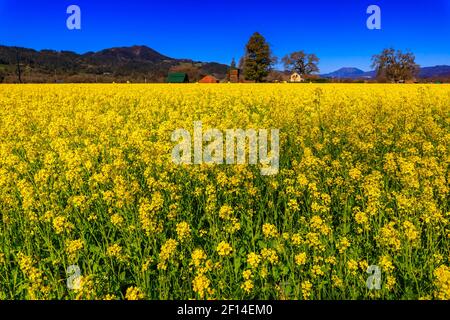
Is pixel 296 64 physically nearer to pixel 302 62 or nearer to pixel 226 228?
pixel 302 62

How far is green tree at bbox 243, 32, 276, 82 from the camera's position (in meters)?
62.3

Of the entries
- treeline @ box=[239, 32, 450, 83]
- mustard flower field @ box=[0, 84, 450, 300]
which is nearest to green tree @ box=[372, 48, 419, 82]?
treeline @ box=[239, 32, 450, 83]

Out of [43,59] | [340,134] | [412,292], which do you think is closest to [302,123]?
[340,134]

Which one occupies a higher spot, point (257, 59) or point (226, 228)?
point (257, 59)

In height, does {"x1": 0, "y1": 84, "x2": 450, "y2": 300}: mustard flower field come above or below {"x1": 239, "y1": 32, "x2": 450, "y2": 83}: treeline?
below

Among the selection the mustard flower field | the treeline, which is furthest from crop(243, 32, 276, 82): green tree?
the mustard flower field

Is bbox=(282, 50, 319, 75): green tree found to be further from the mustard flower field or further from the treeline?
the mustard flower field

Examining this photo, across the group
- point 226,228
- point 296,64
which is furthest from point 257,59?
point 226,228

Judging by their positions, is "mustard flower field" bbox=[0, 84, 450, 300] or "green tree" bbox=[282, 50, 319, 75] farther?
"green tree" bbox=[282, 50, 319, 75]

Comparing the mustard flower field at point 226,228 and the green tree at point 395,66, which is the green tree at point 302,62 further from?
the mustard flower field at point 226,228

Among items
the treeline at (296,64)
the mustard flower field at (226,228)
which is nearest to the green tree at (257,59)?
the treeline at (296,64)

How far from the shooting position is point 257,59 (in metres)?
63.2

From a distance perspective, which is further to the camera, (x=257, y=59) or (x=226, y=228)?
(x=257, y=59)

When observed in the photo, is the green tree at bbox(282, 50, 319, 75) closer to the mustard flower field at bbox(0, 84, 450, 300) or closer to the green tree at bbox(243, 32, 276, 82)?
the green tree at bbox(243, 32, 276, 82)
